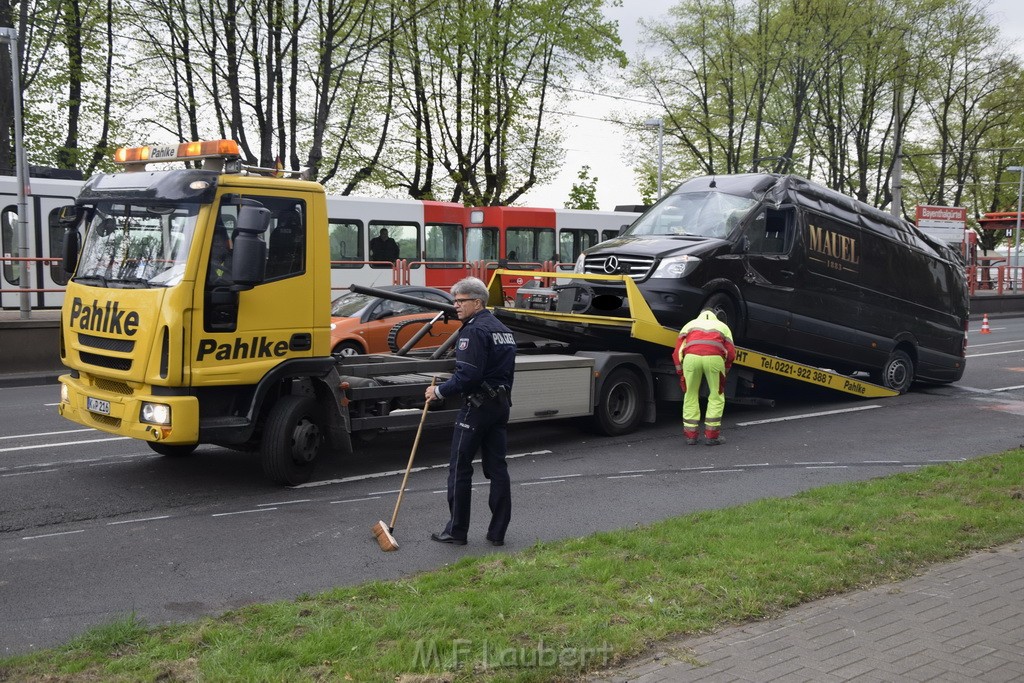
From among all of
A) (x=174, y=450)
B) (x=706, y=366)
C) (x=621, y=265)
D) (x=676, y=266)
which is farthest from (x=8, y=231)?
(x=706, y=366)

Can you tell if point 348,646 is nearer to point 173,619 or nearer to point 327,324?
point 173,619

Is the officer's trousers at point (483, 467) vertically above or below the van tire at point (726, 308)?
below

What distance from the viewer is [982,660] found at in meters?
4.59

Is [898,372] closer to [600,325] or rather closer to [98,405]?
[600,325]

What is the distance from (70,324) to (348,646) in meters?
4.89

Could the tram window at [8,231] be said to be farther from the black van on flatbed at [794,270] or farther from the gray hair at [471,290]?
the gray hair at [471,290]

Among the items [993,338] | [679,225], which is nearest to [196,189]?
[679,225]

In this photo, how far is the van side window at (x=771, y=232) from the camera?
491 inches

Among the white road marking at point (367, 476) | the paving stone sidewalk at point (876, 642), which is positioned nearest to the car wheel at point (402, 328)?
the white road marking at point (367, 476)

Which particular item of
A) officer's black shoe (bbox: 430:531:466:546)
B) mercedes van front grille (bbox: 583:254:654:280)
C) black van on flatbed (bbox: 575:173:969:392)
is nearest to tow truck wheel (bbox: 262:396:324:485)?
officer's black shoe (bbox: 430:531:466:546)

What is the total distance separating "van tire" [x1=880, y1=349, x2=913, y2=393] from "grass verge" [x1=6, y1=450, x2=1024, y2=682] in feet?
24.8

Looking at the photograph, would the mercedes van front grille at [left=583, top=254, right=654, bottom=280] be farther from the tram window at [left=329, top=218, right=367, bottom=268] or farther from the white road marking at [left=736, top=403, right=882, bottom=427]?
the tram window at [left=329, top=218, right=367, bottom=268]

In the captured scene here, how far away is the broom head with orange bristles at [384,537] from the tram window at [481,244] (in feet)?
78.6

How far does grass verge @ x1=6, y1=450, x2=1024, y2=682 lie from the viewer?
4480mm
